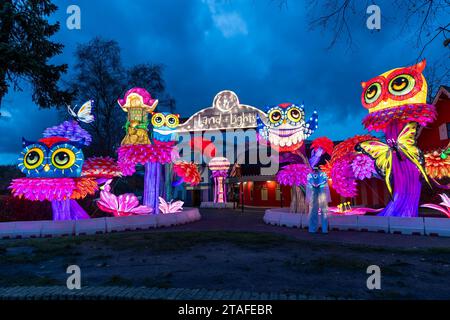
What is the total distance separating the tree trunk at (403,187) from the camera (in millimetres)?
12836

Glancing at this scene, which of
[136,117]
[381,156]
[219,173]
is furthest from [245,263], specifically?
[219,173]

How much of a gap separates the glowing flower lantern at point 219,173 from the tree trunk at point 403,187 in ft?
59.8

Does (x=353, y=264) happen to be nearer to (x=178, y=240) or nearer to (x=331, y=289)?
(x=331, y=289)

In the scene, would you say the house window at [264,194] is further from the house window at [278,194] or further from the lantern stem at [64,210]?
the lantern stem at [64,210]

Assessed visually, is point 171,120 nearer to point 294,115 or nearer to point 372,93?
point 294,115

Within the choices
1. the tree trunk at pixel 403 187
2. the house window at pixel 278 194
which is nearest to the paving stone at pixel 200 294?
the tree trunk at pixel 403 187

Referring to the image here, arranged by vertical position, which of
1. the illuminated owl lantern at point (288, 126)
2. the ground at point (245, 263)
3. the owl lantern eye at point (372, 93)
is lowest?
the ground at point (245, 263)

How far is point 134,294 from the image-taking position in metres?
4.64

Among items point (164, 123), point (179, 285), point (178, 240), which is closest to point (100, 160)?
point (164, 123)

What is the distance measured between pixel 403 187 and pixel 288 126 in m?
5.91

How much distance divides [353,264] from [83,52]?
1039 inches

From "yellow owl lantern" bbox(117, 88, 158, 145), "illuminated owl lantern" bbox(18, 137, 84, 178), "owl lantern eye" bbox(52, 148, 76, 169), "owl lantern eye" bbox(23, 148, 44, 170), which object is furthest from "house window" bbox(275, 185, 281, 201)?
"owl lantern eye" bbox(23, 148, 44, 170)

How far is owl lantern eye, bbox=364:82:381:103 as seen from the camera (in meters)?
13.7

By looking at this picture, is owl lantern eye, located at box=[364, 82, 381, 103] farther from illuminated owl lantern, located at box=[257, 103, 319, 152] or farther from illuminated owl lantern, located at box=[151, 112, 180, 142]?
illuminated owl lantern, located at box=[151, 112, 180, 142]
